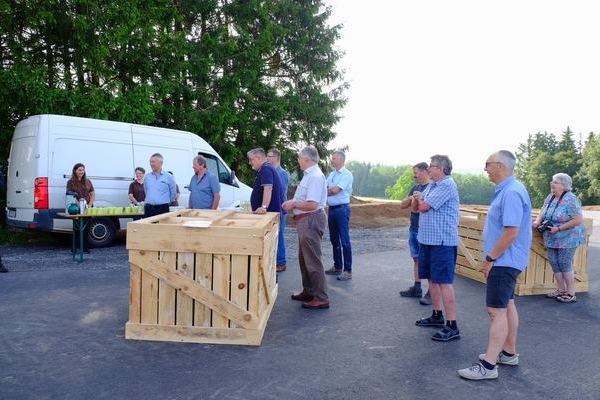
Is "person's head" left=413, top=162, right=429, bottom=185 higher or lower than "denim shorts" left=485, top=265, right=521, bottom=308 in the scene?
higher

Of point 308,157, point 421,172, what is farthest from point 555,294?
point 308,157

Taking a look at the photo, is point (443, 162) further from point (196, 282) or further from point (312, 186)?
point (196, 282)

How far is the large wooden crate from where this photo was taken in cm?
744

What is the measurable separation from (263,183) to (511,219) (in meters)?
3.81

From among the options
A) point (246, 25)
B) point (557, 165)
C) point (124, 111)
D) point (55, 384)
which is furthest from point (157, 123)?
point (557, 165)

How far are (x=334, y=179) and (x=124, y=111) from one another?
7.47 m

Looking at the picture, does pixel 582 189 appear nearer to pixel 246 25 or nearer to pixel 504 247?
pixel 246 25

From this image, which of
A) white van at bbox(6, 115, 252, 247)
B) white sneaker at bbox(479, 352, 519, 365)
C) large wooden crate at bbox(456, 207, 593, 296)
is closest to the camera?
white sneaker at bbox(479, 352, 519, 365)

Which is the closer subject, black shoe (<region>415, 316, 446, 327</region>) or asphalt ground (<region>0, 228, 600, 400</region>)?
asphalt ground (<region>0, 228, 600, 400</region>)

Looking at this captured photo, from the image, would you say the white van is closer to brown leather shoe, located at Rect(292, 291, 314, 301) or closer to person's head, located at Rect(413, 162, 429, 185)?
brown leather shoe, located at Rect(292, 291, 314, 301)

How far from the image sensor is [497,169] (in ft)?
13.8

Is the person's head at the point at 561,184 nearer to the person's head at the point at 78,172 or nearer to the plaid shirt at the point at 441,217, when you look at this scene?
the plaid shirt at the point at 441,217

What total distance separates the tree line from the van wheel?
3.41 meters

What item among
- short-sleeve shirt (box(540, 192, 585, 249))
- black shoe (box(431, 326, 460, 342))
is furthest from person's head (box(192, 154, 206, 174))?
short-sleeve shirt (box(540, 192, 585, 249))
